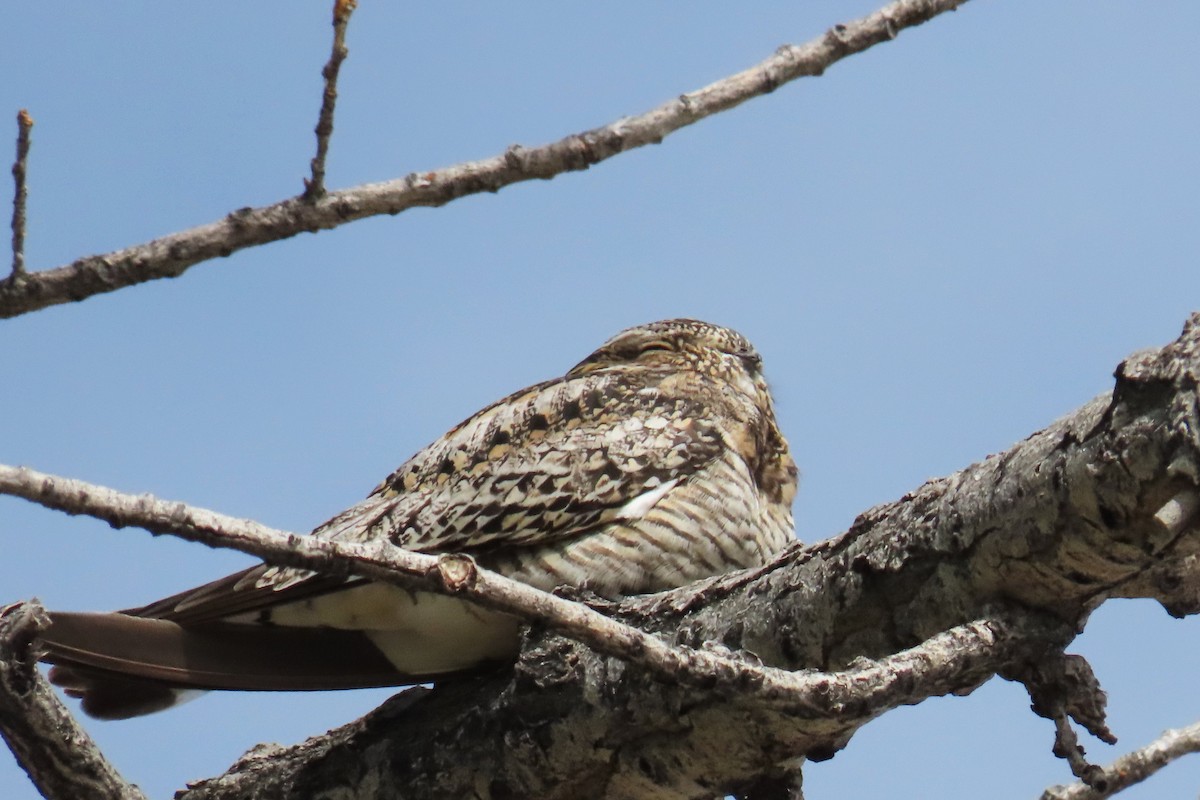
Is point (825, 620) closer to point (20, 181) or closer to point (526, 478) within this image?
point (526, 478)

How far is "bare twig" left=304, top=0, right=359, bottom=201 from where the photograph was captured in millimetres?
2939

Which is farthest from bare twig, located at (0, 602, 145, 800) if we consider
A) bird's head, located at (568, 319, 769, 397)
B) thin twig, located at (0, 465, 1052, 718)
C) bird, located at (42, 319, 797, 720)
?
bird's head, located at (568, 319, 769, 397)

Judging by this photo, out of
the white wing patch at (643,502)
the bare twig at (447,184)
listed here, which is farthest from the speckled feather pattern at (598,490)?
the bare twig at (447,184)

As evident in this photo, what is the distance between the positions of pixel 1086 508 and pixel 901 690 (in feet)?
1.84

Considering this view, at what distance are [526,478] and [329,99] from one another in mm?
2278

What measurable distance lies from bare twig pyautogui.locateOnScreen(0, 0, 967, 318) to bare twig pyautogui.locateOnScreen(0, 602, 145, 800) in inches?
46.9

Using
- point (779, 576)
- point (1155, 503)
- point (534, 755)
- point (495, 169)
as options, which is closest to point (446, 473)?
point (534, 755)

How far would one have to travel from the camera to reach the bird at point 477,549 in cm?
464

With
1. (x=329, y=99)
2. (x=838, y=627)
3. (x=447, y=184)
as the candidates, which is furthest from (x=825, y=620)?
(x=329, y=99)

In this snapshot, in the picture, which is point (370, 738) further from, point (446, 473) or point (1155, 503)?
point (1155, 503)

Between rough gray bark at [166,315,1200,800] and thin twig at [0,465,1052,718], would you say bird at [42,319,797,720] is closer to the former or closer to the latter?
rough gray bark at [166,315,1200,800]

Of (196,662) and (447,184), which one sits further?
(196,662)

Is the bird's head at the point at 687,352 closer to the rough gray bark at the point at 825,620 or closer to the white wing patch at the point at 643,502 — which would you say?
the white wing patch at the point at 643,502

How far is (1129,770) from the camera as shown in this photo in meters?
3.69
